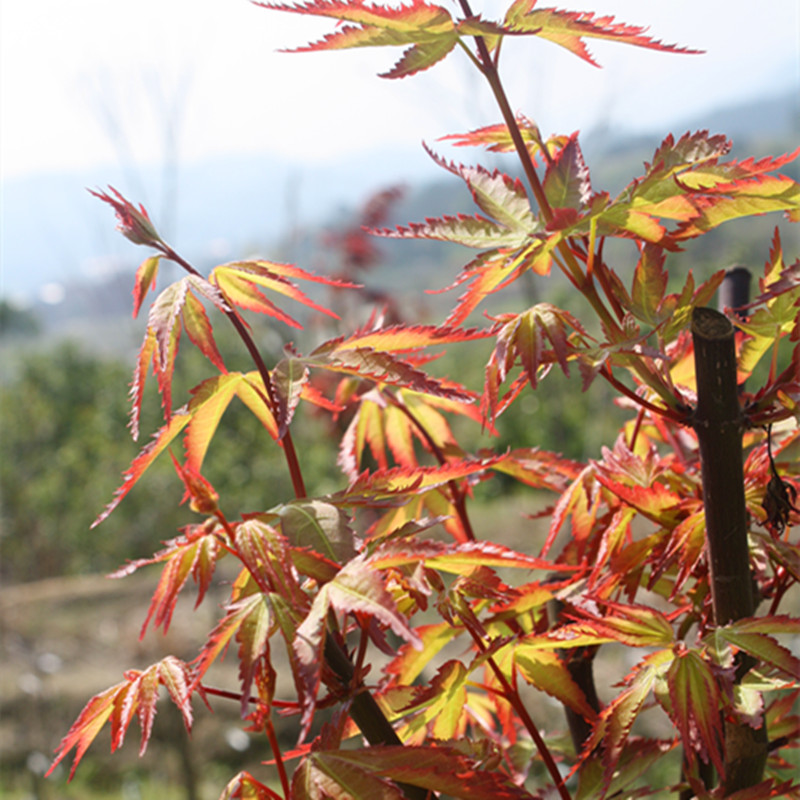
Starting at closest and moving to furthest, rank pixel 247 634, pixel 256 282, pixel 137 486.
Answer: pixel 247 634, pixel 256 282, pixel 137 486

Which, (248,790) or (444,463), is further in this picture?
(444,463)

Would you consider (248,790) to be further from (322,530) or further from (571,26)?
(571,26)

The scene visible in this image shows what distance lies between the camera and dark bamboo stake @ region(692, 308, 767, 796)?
34cm

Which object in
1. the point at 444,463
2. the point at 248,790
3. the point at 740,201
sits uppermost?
the point at 740,201

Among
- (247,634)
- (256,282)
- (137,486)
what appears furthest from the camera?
(137,486)

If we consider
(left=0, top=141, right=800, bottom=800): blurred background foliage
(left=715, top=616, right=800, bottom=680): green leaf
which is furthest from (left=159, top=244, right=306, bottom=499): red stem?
(left=0, top=141, right=800, bottom=800): blurred background foliage

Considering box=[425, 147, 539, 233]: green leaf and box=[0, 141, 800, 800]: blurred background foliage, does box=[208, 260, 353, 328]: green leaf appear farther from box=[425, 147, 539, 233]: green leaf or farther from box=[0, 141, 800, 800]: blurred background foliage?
box=[0, 141, 800, 800]: blurred background foliage

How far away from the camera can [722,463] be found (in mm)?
348

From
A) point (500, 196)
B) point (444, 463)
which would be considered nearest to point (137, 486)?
point (444, 463)

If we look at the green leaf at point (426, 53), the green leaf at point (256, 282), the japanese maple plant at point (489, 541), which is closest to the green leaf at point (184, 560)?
the japanese maple plant at point (489, 541)

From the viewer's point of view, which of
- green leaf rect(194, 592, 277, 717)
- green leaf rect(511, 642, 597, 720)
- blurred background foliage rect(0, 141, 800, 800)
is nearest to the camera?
green leaf rect(194, 592, 277, 717)

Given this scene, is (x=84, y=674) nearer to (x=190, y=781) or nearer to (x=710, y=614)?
(x=190, y=781)

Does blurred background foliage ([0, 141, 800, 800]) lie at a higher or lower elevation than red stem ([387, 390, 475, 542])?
lower

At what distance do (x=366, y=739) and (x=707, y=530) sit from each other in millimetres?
187
